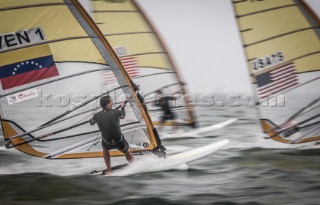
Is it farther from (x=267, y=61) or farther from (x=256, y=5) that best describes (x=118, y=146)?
(x=256, y=5)

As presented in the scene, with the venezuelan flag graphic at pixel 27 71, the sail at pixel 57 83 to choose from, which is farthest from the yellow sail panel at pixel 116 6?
the venezuelan flag graphic at pixel 27 71

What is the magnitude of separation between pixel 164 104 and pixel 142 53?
65cm

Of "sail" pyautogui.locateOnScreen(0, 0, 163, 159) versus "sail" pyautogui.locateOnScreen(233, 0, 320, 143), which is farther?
"sail" pyautogui.locateOnScreen(233, 0, 320, 143)

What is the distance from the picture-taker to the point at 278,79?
3.88m

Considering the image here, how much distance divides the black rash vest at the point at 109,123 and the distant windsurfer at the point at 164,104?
5.10ft

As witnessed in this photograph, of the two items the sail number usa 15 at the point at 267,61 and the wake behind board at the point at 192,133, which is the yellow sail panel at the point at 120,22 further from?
the sail number usa 15 at the point at 267,61

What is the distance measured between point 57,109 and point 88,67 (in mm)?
418

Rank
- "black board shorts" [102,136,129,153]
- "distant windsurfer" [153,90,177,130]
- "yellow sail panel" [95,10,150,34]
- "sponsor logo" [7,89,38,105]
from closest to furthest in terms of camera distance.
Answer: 1. "sponsor logo" [7,89,38,105]
2. "black board shorts" [102,136,129,153]
3. "yellow sail panel" [95,10,150,34]
4. "distant windsurfer" [153,90,177,130]

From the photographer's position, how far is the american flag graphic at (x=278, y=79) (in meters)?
3.88

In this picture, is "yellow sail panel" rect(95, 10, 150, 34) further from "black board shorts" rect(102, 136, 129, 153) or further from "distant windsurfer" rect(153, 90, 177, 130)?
"black board shorts" rect(102, 136, 129, 153)

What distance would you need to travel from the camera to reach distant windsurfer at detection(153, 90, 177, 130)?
477cm

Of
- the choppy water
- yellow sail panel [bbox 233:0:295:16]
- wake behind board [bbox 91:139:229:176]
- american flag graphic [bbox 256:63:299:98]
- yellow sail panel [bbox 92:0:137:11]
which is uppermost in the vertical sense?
yellow sail panel [bbox 92:0:137:11]

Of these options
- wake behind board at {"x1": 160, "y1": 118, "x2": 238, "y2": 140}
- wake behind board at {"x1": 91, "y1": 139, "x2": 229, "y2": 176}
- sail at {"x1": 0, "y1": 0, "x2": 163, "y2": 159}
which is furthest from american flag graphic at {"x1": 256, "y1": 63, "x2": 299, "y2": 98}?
sail at {"x1": 0, "y1": 0, "x2": 163, "y2": 159}

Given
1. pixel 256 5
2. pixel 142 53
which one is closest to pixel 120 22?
pixel 142 53
